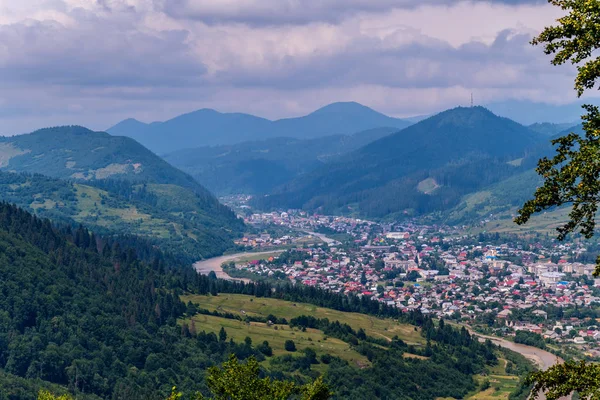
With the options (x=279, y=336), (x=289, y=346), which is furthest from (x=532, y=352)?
(x=289, y=346)

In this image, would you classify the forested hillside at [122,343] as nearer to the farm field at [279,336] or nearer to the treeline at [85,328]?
the treeline at [85,328]

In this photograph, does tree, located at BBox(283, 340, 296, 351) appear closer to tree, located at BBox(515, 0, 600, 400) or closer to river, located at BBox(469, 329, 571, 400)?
river, located at BBox(469, 329, 571, 400)

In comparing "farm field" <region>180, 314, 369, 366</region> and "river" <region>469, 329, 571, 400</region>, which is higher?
"farm field" <region>180, 314, 369, 366</region>

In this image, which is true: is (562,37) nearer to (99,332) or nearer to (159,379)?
(159,379)

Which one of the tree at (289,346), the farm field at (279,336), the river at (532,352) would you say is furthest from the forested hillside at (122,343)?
the river at (532,352)

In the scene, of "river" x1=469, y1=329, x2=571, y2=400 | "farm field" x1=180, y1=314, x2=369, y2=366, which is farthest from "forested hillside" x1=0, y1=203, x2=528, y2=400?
"river" x1=469, y1=329, x2=571, y2=400

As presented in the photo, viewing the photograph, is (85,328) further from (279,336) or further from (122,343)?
(279,336)

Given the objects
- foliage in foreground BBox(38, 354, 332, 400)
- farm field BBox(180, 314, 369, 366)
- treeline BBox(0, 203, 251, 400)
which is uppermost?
foliage in foreground BBox(38, 354, 332, 400)
